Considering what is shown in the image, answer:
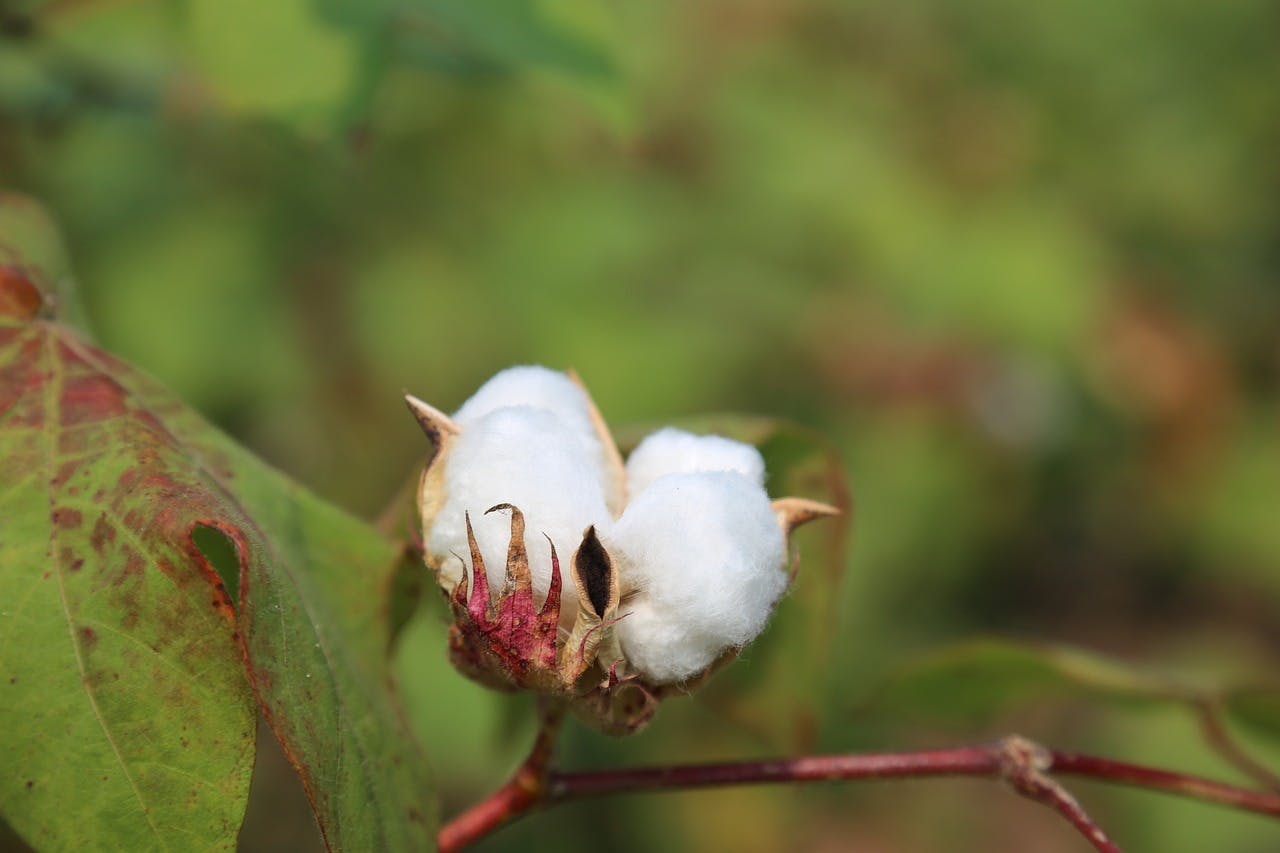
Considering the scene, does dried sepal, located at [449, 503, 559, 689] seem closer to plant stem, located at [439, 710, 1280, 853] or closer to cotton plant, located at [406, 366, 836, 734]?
cotton plant, located at [406, 366, 836, 734]

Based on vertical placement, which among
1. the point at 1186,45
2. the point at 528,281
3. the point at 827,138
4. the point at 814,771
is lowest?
the point at 528,281

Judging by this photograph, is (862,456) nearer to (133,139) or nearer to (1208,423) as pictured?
(1208,423)

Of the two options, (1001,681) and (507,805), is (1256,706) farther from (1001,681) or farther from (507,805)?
(507,805)

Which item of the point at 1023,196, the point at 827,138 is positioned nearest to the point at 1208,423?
the point at 1023,196

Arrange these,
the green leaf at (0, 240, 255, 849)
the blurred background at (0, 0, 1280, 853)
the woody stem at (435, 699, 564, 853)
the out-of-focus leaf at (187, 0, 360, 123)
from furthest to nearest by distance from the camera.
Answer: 1. the blurred background at (0, 0, 1280, 853)
2. the out-of-focus leaf at (187, 0, 360, 123)
3. the woody stem at (435, 699, 564, 853)
4. the green leaf at (0, 240, 255, 849)

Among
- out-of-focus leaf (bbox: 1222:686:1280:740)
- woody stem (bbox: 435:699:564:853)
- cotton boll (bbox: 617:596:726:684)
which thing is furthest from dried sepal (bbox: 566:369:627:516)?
out-of-focus leaf (bbox: 1222:686:1280:740)
